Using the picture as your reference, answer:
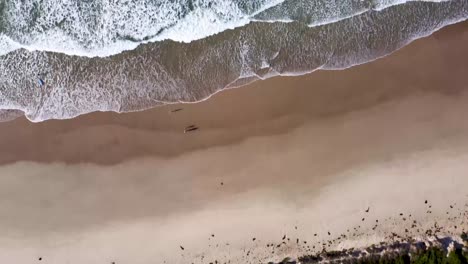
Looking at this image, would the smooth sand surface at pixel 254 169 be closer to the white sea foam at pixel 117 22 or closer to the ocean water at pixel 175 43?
the ocean water at pixel 175 43

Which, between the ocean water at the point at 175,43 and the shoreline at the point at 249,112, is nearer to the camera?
the ocean water at the point at 175,43

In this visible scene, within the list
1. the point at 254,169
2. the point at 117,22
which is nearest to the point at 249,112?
the point at 254,169

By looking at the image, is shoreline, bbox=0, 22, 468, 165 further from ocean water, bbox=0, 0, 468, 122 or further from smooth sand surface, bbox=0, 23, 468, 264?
ocean water, bbox=0, 0, 468, 122

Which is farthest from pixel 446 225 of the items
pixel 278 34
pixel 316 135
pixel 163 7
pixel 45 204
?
pixel 45 204

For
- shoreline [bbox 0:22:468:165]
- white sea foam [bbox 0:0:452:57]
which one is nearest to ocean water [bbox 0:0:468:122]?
white sea foam [bbox 0:0:452:57]

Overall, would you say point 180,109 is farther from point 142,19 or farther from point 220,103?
point 142,19

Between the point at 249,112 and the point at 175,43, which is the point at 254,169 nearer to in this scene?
the point at 249,112

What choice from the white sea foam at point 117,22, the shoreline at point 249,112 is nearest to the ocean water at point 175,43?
the white sea foam at point 117,22

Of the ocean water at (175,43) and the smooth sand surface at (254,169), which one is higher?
the ocean water at (175,43)
